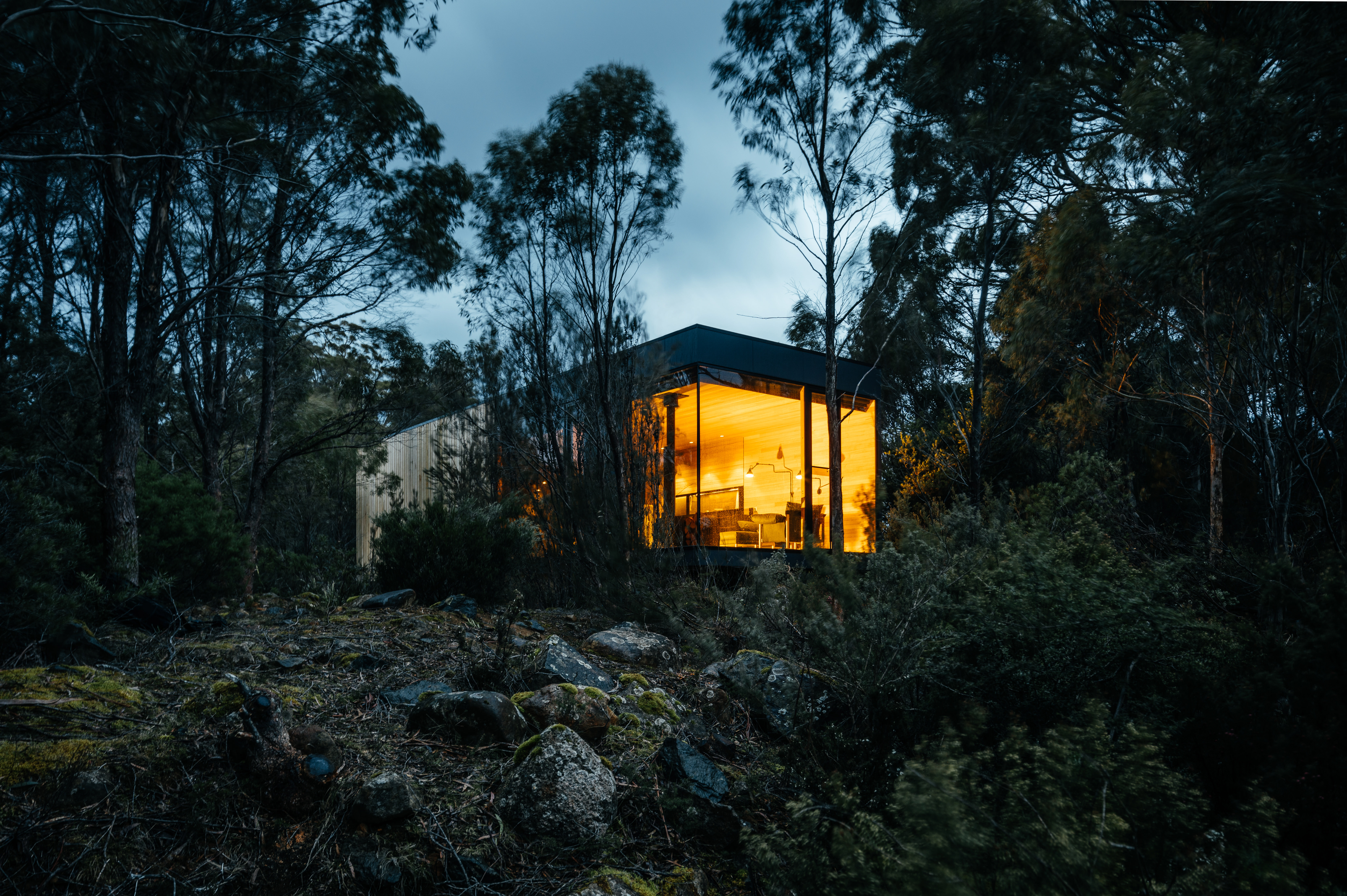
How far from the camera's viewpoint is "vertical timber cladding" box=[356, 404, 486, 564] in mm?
13555

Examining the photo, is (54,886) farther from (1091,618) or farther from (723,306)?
(723,306)

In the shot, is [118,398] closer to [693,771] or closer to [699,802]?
[693,771]

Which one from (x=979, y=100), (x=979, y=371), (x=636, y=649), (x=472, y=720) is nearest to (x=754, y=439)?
(x=979, y=371)

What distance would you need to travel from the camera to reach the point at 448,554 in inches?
243

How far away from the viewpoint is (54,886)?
5.36 feet

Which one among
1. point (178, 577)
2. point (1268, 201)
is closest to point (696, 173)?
point (1268, 201)

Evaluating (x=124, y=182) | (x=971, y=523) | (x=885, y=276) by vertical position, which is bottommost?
(x=971, y=523)

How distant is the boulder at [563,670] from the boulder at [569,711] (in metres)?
0.25

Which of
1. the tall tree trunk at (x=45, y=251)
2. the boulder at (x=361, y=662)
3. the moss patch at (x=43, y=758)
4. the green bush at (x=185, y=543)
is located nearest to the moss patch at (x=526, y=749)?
the moss patch at (x=43, y=758)

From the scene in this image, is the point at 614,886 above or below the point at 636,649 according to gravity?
below

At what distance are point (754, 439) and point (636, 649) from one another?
8.80 metres

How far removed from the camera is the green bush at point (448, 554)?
20.0 ft

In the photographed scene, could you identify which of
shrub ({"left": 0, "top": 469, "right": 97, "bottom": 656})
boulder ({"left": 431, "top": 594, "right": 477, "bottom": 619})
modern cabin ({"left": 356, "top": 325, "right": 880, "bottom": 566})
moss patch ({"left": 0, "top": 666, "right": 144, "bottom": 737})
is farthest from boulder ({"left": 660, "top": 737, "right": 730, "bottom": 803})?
modern cabin ({"left": 356, "top": 325, "right": 880, "bottom": 566})

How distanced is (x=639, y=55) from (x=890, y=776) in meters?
7.32
